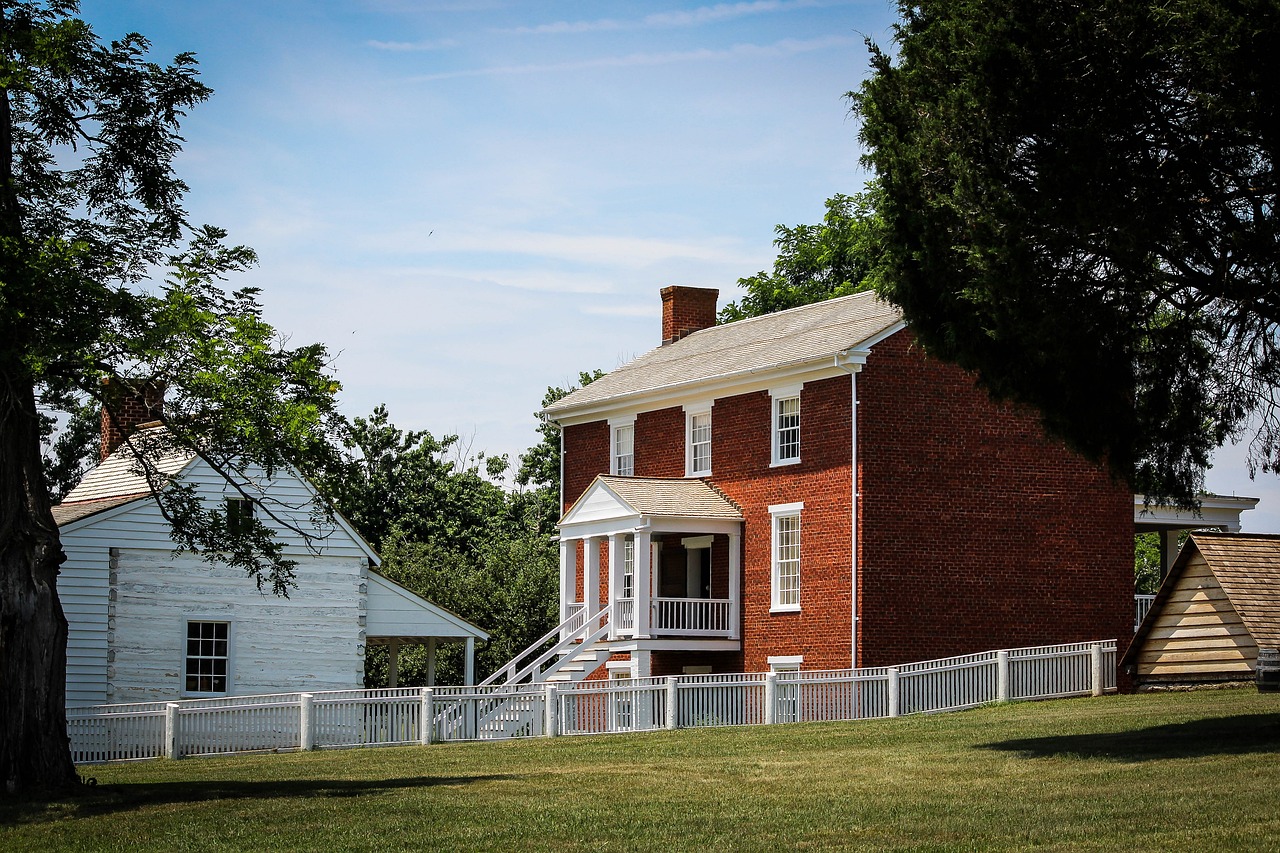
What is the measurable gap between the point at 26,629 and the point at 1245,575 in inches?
778

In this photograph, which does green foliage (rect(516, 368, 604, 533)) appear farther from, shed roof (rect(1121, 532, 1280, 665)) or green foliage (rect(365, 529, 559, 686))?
shed roof (rect(1121, 532, 1280, 665))

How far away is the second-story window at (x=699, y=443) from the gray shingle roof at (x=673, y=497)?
42cm

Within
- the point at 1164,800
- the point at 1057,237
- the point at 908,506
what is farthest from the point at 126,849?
the point at 908,506

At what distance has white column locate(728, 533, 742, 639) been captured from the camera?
36.8 metres

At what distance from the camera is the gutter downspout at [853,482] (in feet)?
109

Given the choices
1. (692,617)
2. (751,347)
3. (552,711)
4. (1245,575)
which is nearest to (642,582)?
(692,617)

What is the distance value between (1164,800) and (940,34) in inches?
406

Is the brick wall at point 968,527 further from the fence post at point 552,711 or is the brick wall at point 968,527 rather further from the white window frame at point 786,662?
the fence post at point 552,711

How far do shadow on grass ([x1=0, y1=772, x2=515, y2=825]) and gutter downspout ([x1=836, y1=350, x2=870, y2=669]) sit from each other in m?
13.1

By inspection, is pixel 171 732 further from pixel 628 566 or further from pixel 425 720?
pixel 628 566

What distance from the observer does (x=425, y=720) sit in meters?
27.9

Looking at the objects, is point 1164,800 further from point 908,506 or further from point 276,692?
point 276,692

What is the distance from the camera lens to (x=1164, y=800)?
1622 cm

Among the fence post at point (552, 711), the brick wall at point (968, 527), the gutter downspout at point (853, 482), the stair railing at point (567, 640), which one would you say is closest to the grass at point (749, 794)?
the fence post at point (552, 711)
